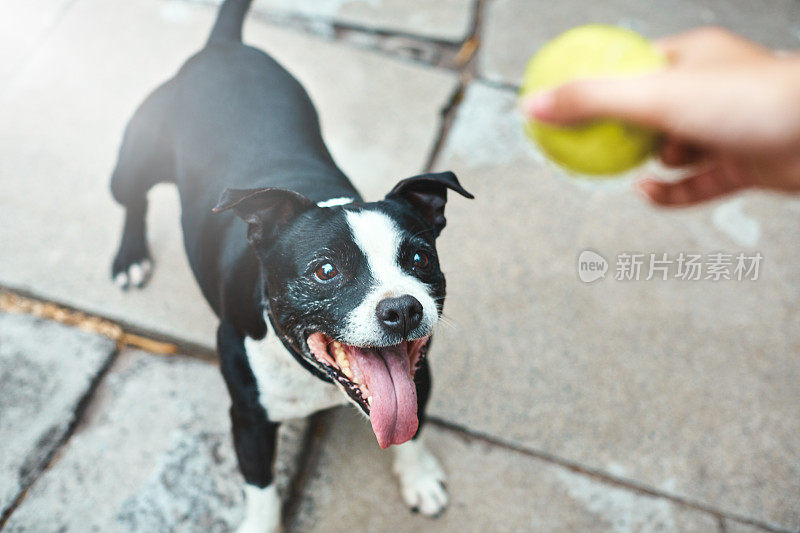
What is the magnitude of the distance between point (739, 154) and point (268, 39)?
353cm

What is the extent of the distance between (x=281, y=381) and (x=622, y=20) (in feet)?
12.0

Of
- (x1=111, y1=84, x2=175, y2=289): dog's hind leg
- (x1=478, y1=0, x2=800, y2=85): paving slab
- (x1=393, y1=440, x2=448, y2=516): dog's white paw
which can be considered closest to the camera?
(x1=393, y1=440, x2=448, y2=516): dog's white paw

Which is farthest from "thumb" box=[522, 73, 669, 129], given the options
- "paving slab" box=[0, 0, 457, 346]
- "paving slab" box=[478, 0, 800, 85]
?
"paving slab" box=[478, 0, 800, 85]

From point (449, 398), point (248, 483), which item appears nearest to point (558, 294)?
point (449, 398)

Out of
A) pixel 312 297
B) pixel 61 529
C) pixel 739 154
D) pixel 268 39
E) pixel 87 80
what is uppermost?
pixel 739 154

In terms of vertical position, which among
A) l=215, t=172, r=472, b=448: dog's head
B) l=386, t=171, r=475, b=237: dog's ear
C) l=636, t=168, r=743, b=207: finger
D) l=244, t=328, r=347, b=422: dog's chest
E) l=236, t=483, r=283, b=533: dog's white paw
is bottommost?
l=236, t=483, r=283, b=533: dog's white paw

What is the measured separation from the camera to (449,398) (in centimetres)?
332

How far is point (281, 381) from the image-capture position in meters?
2.44

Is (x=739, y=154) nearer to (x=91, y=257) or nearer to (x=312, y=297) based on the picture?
(x=312, y=297)

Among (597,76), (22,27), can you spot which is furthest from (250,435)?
(22,27)

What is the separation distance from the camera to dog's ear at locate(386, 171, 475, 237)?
227 cm

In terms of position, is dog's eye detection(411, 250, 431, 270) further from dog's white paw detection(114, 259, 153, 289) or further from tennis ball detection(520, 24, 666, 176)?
dog's white paw detection(114, 259, 153, 289)

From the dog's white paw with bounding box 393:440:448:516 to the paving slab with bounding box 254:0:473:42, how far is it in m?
2.85

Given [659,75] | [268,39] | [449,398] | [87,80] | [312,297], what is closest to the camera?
[659,75]
